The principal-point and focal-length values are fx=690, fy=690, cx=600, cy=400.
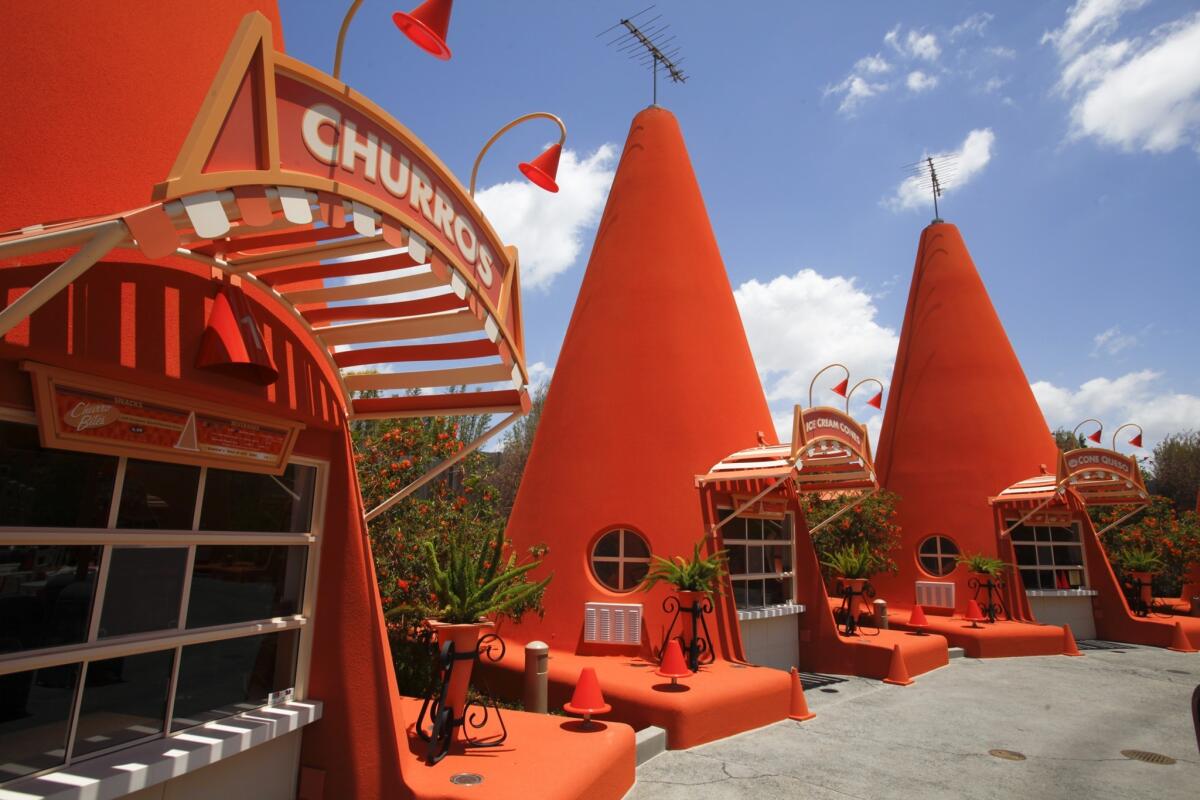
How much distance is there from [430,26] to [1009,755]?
8.83 metres

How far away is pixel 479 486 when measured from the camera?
9.73 meters

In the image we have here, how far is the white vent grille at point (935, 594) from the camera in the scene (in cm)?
1580

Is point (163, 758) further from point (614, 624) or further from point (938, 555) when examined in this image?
point (938, 555)

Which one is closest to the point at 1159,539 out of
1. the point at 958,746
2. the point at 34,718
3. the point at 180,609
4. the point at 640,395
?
the point at 958,746

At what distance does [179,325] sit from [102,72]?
1594 millimetres

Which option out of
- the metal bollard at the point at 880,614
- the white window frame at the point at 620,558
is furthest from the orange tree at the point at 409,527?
the metal bollard at the point at 880,614

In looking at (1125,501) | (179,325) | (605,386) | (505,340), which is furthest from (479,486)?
(1125,501)

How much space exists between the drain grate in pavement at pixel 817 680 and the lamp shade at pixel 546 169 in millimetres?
8197

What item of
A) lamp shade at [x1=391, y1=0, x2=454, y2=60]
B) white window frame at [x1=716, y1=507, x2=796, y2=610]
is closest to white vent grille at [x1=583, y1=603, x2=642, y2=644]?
white window frame at [x1=716, y1=507, x2=796, y2=610]

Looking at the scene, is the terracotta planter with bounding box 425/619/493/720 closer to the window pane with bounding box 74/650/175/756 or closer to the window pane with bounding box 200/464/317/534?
the window pane with bounding box 200/464/317/534

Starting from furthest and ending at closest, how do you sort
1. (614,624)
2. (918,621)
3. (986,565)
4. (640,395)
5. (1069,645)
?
(986,565) < (918,621) < (1069,645) < (640,395) < (614,624)

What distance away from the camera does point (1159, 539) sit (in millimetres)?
18750

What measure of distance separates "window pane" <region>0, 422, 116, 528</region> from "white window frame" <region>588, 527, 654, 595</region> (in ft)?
22.5

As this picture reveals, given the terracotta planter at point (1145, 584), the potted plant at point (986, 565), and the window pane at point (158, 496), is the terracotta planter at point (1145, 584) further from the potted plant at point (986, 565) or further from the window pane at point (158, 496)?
the window pane at point (158, 496)
